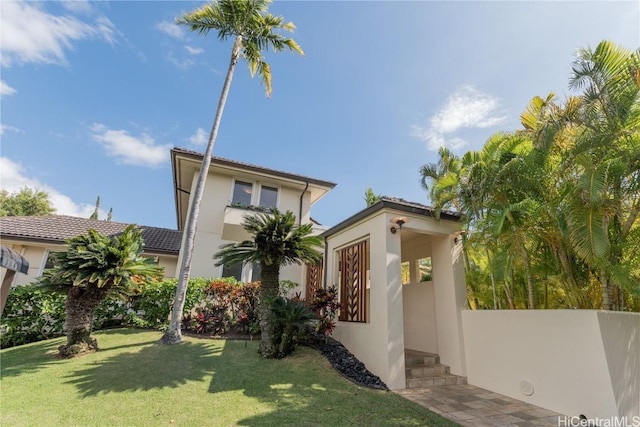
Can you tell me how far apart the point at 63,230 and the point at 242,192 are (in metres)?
9.25

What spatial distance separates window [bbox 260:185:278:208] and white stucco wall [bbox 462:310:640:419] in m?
11.6

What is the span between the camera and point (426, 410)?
5.41 meters

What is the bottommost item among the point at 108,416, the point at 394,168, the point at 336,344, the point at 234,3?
the point at 108,416

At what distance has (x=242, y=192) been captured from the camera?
15.4 m

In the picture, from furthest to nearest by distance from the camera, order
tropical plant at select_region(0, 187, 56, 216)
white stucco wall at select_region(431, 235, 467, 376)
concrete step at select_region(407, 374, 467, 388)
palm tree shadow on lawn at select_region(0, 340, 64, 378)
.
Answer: tropical plant at select_region(0, 187, 56, 216) < white stucco wall at select_region(431, 235, 467, 376) < concrete step at select_region(407, 374, 467, 388) < palm tree shadow on lawn at select_region(0, 340, 64, 378)

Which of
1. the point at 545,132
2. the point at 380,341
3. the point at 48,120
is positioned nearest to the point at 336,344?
the point at 380,341

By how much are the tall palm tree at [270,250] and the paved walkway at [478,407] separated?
Result: 384 cm

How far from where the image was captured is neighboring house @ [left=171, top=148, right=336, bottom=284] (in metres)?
→ 13.8

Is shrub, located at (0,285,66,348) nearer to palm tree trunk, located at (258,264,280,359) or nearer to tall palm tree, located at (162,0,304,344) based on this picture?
tall palm tree, located at (162,0,304,344)

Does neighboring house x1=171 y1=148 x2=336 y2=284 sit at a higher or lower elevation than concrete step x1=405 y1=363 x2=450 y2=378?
higher

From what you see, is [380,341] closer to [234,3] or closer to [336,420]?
[336,420]

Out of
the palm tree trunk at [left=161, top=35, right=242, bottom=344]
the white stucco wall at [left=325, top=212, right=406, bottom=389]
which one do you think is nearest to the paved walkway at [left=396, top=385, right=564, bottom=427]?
the white stucco wall at [left=325, top=212, right=406, bottom=389]

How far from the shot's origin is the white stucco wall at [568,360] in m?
4.89

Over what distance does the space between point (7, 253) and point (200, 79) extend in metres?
11.6
